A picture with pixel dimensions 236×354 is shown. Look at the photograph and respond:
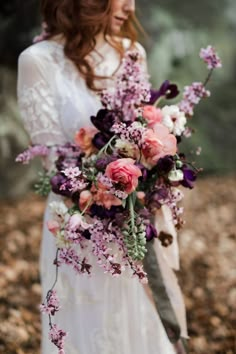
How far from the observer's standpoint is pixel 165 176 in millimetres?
1930

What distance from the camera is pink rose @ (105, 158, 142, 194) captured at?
175 centimetres

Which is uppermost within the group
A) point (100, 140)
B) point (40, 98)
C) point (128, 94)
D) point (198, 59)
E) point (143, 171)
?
point (198, 59)

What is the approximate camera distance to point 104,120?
1.98 m

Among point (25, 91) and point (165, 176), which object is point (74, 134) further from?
point (165, 176)

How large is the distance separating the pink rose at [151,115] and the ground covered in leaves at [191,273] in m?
1.85

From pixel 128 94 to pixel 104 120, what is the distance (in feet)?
0.41

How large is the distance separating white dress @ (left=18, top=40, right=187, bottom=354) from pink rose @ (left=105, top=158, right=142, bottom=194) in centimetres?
45

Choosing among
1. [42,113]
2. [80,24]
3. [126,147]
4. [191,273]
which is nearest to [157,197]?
[126,147]

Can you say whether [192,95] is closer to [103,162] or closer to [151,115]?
[151,115]

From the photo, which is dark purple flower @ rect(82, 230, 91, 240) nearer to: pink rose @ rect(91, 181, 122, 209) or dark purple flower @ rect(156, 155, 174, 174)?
pink rose @ rect(91, 181, 122, 209)

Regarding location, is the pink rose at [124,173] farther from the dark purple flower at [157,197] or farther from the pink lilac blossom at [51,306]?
the pink lilac blossom at [51,306]

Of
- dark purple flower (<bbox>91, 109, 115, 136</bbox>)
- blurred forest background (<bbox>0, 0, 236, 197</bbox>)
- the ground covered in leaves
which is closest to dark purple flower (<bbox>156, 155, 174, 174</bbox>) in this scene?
dark purple flower (<bbox>91, 109, 115, 136</bbox>)

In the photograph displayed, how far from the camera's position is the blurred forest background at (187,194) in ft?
12.7

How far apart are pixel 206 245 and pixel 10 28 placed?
2647mm
